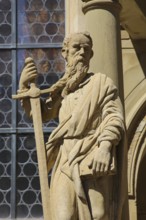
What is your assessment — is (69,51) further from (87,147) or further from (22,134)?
(22,134)

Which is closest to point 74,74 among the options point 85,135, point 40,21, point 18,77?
point 85,135

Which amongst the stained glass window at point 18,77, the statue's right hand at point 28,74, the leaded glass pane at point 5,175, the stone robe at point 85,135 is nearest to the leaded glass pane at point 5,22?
the stained glass window at point 18,77

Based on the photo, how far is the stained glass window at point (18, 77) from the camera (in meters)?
14.2

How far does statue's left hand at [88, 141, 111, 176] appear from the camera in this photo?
8.18 m

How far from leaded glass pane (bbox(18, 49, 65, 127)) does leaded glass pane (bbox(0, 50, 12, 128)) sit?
160 millimetres

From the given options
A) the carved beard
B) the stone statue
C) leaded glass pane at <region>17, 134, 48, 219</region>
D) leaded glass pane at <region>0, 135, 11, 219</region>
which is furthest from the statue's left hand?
leaded glass pane at <region>0, 135, 11, 219</region>

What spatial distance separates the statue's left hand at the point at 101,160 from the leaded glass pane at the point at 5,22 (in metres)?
7.08

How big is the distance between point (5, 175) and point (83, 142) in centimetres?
607

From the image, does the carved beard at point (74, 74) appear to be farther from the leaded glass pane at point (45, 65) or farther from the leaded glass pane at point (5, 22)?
the leaded glass pane at point (5, 22)

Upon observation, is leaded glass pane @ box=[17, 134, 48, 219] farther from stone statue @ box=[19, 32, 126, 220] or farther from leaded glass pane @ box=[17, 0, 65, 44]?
stone statue @ box=[19, 32, 126, 220]

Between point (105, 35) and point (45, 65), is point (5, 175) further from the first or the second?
point (105, 35)

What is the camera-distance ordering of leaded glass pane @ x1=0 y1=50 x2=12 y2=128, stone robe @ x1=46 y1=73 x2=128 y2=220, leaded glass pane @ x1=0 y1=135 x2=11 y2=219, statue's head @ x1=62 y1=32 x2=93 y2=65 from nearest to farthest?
stone robe @ x1=46 y1=73 x2=128 y2=220
statue's head @ x1=62 y1=32 x2=93 y2=65
leaded glass pane @ x1=0 y1=135 x2=11 y2=219
leaded glass pane @ x1=0 y1=50 x2=12 y2=128

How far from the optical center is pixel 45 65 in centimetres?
1495

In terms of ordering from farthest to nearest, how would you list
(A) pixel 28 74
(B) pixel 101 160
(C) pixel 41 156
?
(A) pixel 28 74 < (C) pixel 41 156 < (B) pixel 101 160
